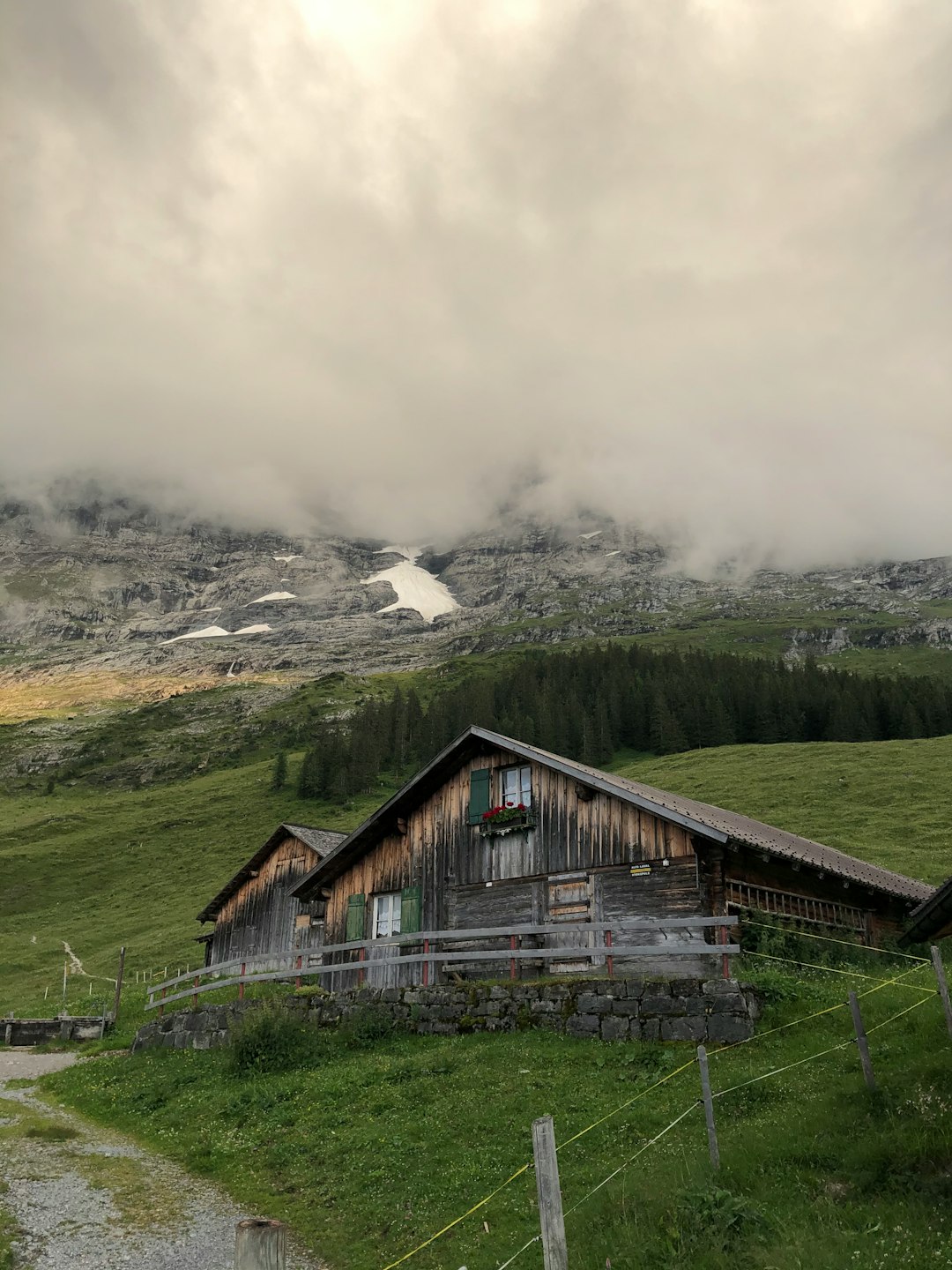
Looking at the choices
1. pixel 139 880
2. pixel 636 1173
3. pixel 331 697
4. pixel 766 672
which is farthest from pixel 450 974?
pixel 331 697

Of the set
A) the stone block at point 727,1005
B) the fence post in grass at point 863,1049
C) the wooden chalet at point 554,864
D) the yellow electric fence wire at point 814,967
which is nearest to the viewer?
the fence post in grass at point 863,1049

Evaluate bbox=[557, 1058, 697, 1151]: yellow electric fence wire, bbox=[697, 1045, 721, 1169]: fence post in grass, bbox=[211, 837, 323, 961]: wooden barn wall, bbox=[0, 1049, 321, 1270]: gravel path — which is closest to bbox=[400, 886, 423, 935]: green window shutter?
bbox=[0, 1049, 321, 1270]: gravel path

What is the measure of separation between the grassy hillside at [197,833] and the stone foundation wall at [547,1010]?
78.4 feet

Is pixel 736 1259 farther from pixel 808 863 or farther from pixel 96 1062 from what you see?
pixel 96 1062

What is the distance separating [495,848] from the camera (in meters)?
29.8

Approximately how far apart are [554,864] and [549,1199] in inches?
791

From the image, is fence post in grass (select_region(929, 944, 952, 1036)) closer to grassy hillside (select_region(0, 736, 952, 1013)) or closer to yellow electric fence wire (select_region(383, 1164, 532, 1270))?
yellow electric fence wire (select_region(383, 1164, 532, 1270))

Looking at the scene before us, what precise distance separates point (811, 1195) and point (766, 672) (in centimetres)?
14000

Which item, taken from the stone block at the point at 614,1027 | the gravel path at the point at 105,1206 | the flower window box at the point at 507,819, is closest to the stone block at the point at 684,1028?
the stone block at the point at 614,1027

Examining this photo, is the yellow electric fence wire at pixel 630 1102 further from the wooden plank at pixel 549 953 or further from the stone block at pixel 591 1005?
the wooden plank at pixel 549 953

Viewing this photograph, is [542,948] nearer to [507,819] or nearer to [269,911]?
[507,819]

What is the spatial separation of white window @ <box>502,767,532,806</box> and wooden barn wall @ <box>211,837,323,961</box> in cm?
1854

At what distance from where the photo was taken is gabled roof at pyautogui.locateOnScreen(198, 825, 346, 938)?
46.5 meters

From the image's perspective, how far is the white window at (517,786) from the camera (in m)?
29.3
